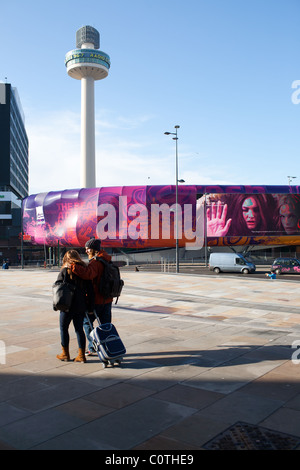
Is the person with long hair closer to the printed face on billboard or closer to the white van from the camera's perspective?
the white van

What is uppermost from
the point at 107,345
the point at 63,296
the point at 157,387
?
the point at 63,296

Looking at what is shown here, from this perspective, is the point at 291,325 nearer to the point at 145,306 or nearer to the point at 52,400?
the point at 145,306

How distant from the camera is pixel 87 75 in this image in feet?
317

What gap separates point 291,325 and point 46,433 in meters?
7.00

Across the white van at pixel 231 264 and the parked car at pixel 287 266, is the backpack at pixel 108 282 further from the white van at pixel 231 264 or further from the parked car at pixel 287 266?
the white van at pixel 231 264

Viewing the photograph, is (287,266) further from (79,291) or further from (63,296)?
(63,296)

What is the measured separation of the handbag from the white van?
29271 mm

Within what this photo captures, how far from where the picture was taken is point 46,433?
400 cm

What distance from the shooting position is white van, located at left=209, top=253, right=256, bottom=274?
3391 centimetres

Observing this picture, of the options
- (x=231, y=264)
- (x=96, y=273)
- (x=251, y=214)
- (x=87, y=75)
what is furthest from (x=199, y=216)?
(x=87, y=75)

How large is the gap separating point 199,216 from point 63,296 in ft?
168

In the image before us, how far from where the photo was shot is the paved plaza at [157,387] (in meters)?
3.98

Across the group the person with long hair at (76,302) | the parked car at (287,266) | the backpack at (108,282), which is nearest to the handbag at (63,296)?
the person with long hair at (76,302)
